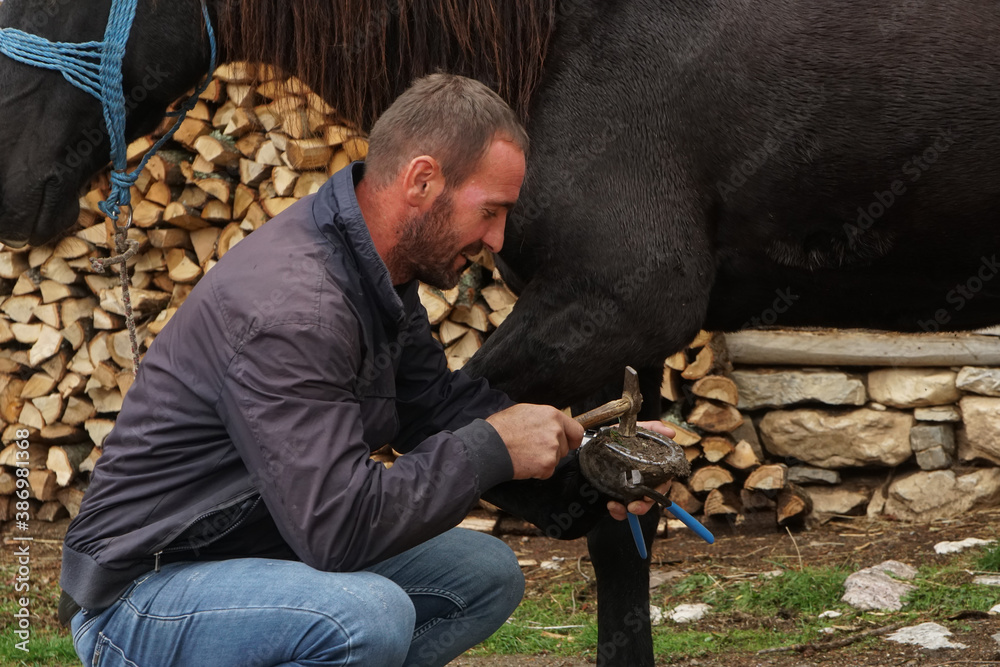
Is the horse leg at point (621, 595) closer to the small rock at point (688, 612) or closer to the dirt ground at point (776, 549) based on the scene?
the dirt ground at point (776, 549)

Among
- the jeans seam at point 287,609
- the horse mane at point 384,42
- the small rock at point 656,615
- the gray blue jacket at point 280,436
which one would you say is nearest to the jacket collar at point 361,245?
the gray blue jacket at point 280,436

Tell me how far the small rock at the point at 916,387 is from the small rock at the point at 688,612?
1360mm

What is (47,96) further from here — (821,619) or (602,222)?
(821,619)

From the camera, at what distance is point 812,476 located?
4.37 metres

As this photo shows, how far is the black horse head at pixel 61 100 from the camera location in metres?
2.25

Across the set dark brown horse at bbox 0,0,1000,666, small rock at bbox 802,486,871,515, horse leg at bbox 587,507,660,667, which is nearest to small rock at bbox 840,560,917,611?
small rock at bbox 802,486,871,515

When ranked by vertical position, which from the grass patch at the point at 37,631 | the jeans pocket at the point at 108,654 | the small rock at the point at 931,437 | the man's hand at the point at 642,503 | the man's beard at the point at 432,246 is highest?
the man's beard at the point at 432,246

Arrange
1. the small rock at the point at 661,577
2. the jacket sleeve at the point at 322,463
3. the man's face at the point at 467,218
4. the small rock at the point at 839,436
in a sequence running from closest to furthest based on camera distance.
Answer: the jacket sleeve at the point at 322,463 < the man's face at the point at 467,218 < the small rock at the point at 661,577 < the small rock at the point at 839,436

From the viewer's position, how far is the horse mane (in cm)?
225

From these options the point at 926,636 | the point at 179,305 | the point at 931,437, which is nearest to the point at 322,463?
the point at 926,636

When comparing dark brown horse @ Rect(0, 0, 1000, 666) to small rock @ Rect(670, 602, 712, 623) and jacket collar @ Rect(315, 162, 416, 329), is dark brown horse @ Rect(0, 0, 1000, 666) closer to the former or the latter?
jacket collar @ Rect(315, 162, 416, 329)

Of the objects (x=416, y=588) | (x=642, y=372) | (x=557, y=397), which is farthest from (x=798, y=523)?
(x=416, y=588)

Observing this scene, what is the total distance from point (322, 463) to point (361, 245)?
1.29ft

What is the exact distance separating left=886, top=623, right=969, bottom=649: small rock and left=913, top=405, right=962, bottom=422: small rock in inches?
53.3
